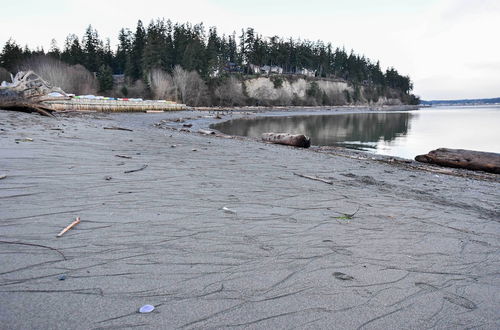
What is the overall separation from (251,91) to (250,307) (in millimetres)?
79113

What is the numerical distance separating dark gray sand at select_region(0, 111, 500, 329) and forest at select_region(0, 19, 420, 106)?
45439 mm

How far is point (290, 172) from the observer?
6.89 metres

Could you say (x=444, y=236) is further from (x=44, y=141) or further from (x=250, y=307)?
(x=44, y=141)

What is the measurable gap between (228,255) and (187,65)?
235ft

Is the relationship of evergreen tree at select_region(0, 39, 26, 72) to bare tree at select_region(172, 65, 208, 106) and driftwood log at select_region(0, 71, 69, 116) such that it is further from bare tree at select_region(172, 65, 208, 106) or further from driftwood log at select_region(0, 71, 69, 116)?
driftwood log at select_region(0, 71, 69, 116)

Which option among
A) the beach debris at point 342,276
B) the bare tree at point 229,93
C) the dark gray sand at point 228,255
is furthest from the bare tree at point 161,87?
the beach debris at point 342,276

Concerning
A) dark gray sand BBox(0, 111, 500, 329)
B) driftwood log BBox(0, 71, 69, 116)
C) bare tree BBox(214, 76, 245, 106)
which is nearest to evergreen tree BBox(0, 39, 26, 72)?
bare tree BBox(214, 76, 245, 106)

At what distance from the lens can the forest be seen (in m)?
55.6

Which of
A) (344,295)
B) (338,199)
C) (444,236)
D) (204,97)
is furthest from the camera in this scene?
(204,97)

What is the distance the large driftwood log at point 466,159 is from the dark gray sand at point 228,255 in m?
7.00

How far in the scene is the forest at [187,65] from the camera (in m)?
55.6

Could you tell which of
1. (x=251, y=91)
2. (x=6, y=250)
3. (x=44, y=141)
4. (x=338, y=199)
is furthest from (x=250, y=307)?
(x=251, y=91)

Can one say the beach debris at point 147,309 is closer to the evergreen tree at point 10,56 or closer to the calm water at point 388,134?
the calm water at point 388,134

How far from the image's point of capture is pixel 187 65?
6881 cm
